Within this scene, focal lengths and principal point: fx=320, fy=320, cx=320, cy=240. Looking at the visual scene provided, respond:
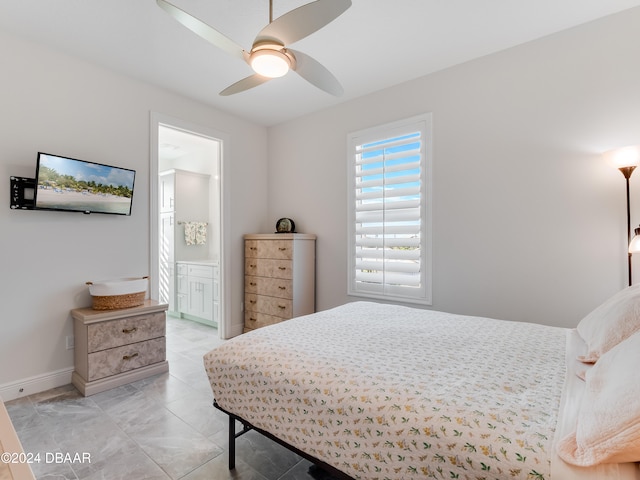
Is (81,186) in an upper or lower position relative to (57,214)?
upper

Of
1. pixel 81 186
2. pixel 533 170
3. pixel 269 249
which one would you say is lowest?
pixel 269 249

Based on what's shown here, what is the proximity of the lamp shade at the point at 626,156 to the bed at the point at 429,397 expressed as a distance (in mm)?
1134

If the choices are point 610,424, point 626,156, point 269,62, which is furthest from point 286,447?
point 626,156

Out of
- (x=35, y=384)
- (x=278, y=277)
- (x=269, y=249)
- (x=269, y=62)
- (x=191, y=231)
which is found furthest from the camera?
(x=191, y=231)

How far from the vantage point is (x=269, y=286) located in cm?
388

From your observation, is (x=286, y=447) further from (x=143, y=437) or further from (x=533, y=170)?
(x=533, y=170)

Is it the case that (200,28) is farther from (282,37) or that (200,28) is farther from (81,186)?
(81,186)

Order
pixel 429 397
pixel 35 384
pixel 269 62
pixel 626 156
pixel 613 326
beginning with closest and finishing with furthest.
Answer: pixel 429 397, pixel 613 326, pixel 269 62, pixel 626 156, pixel 35 384

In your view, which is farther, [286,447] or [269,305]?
[269,305]

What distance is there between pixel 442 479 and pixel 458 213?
2412 mm

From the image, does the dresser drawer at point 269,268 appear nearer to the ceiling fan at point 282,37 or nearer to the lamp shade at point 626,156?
the ceiling fan at point 282,37

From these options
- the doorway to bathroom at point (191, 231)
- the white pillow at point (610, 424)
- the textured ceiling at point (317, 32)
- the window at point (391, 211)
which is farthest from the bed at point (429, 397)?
the doorway to bathroom at point (191, 231)

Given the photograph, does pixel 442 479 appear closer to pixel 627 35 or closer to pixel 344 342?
pixel 344 342

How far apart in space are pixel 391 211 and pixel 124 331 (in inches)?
108
